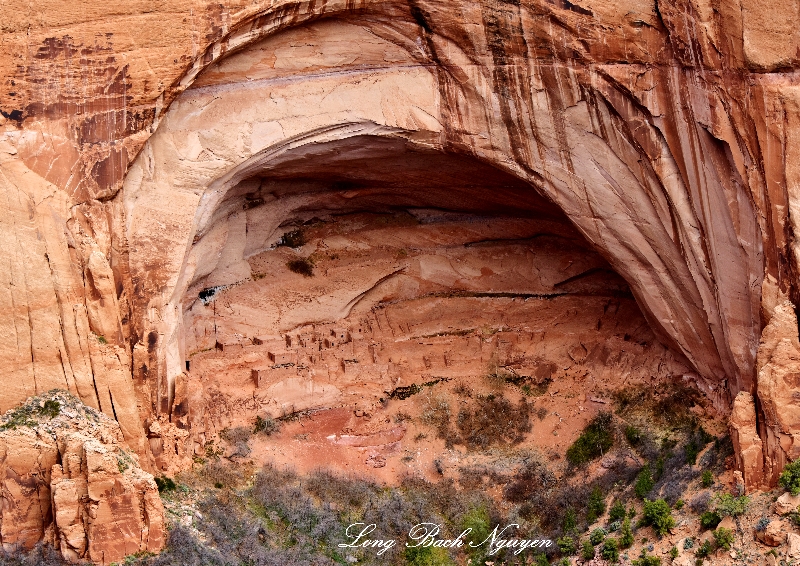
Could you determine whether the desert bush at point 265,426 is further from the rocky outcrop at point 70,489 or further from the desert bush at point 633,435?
the desert bush at point 633,435

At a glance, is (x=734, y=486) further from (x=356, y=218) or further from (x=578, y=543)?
(x=356, y=218)

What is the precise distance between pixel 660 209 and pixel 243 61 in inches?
286

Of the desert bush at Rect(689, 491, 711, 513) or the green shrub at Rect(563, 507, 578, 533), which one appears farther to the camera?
the green shrub at Rect(563, 507, 578, 533)

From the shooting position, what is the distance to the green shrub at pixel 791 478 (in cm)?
1991

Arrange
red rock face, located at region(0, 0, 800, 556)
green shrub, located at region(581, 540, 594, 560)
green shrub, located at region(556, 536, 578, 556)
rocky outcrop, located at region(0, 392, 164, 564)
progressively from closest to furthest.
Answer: rocky outcrop, located at region(0, 392, 164, 564)
red rock face, located at region(0, 0, 800, 556)
green shrub, located at region(581, 540, 594, 560)
green shrub, located at region(556, 536, 578, 556)

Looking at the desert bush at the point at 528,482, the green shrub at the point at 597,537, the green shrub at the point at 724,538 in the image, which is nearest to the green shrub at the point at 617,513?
the green shrub at the point at 597,537

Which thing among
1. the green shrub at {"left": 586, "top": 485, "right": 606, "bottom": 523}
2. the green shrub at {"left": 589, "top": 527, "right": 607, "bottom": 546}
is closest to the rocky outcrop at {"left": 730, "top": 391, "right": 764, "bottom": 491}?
the green shrub at {"left": 589, "top": 527, "right": 607, "bottom": 546}

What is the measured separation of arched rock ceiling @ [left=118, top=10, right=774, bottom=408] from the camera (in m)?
21.0

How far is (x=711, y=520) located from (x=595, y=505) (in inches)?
111

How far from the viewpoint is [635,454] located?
77.5 ft

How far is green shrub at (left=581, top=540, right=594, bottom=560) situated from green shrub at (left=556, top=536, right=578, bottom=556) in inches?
8.4

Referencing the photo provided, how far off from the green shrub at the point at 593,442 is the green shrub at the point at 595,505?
1081 mm

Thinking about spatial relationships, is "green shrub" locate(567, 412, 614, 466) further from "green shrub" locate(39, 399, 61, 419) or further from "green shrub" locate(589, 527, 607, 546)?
"green shrub" locate(39, 399, 61, 419)

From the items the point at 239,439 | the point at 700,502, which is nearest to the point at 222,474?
the point at 239,439
